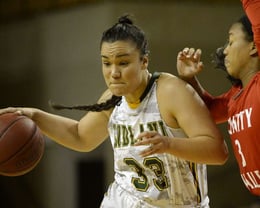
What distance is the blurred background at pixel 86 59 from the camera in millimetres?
7711

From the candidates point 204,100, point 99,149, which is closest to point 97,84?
point 99,149

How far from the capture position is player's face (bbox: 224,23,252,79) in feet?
10.6

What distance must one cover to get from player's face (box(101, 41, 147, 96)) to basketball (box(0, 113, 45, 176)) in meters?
0.50

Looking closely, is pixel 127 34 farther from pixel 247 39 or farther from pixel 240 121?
pixel 240 121

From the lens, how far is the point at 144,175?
3463 millimetres

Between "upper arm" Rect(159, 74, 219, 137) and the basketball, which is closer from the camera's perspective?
"upper arm" Rect(159, 74, 219, 137)

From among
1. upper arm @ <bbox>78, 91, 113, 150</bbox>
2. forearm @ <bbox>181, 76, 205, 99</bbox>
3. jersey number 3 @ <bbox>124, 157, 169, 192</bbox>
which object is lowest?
jersey number 3 @ <bbox>124, 157, 169, 192</bbox>

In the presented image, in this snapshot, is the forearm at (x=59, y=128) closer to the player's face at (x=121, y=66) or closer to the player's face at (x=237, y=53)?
the player's face at (x=121, y=66)

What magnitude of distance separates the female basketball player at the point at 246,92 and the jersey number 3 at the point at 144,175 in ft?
1.30

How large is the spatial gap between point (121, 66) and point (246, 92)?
0.62 metres

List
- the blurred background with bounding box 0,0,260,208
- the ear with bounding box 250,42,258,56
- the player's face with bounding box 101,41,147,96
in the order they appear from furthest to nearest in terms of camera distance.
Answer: the blurred background with bounding box 0,0,260,208
the player's face with bounding box 101,41,147,96
the ear with bounding box 250,42,258,56

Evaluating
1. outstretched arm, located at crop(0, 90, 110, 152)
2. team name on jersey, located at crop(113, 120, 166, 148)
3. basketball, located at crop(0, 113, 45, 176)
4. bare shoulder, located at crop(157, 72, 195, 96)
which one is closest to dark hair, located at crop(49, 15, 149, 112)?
bare shoulder, located at crop(157, 72, 195, 96)

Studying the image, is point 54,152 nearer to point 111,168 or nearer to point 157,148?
point 111,168

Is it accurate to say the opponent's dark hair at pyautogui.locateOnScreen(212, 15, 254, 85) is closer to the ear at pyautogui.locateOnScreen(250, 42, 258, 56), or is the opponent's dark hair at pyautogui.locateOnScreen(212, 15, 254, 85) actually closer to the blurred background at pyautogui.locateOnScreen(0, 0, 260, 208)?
the ear at pyautogui.locateOnScreen(250, 42, 258, 56)
